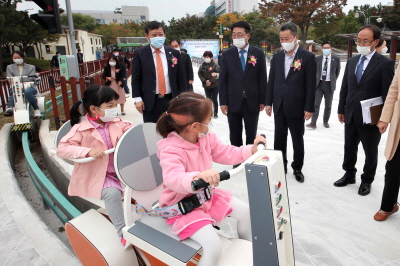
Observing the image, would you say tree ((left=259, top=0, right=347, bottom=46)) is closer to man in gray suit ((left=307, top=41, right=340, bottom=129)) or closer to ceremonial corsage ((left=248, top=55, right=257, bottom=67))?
man in gray suit ((left=307, top=41, right=340, bottom=129))

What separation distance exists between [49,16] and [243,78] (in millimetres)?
3736

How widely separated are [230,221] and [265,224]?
5.00ft

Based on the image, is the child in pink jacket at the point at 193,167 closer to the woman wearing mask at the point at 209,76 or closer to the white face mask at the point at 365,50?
the white face mask at the point at 365,50

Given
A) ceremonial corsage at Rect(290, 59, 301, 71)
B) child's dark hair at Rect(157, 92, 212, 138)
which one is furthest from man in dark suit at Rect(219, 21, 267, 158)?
child's dark hair at Rect(157, 92, 212, 138)

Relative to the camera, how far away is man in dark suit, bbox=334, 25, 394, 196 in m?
2.95

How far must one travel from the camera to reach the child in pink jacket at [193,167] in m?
1.55

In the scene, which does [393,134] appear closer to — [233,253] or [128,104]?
[233,253]

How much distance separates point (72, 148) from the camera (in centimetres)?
207

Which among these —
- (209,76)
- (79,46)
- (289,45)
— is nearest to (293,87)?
(289,45)

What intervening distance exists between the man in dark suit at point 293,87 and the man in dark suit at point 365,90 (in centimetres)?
38

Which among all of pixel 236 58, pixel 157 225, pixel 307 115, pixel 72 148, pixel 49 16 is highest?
pixel 49 16

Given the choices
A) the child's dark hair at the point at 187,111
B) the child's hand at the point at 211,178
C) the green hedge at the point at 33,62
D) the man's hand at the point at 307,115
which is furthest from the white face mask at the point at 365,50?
the green hedge at the point at 33,62

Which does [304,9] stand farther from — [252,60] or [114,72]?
[252,60]

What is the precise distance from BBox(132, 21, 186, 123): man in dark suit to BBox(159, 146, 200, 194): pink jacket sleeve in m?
1.97
